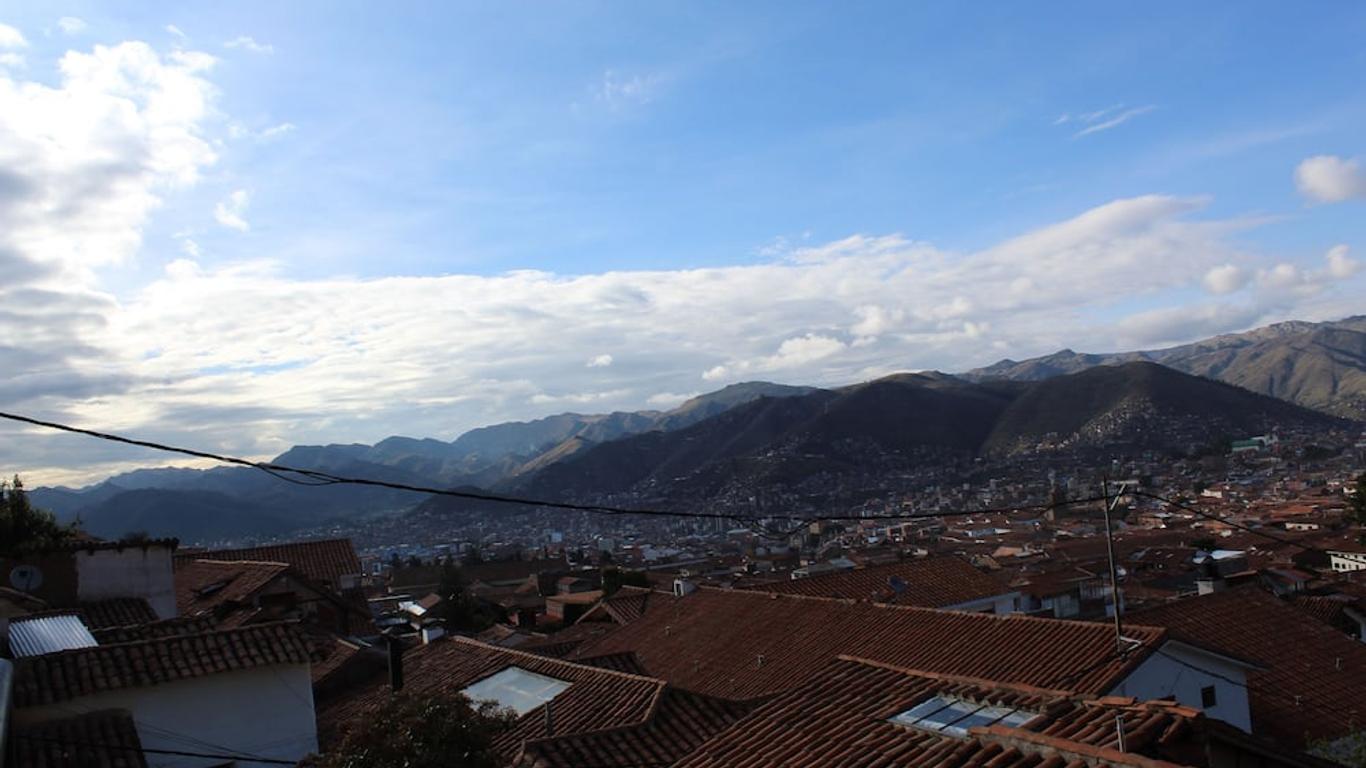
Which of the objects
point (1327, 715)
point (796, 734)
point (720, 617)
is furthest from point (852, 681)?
point (720, 617)

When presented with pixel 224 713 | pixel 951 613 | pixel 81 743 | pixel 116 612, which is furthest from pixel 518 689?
pixel 951 613

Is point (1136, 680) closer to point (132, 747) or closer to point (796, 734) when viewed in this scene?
point (796, 734)

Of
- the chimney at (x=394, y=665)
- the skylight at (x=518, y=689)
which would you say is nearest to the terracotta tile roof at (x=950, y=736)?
the skylight at (x=518, y=689)

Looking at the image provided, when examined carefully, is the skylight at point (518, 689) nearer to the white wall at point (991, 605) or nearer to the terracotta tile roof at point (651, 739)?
the terracotta tile roof at point (651, 739)

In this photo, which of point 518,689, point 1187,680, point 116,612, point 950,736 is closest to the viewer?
point 950,736

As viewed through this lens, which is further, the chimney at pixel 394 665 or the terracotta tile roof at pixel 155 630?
the chimney at pixel 394 665

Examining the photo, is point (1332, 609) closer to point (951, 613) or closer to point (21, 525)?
point (951, 613)
